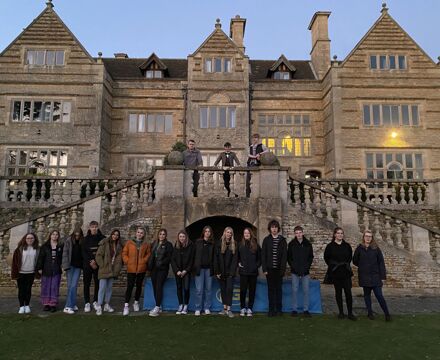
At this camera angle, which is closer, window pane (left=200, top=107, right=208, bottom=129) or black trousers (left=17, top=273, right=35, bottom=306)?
black trousers (left=17, top=273, right=35, bottom=306)

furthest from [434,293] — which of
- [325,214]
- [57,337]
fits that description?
[57,337]

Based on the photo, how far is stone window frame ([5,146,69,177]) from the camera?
856 inches

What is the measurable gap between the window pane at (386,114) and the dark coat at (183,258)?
18.9 meters

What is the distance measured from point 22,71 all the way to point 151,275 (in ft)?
63.4

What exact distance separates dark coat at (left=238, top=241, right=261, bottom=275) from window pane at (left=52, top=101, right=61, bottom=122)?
59.6 ft

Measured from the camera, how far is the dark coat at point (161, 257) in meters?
7.98

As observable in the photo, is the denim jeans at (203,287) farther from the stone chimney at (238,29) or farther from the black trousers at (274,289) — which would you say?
the stone chimney at (238,29)

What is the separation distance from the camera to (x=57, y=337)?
627cm

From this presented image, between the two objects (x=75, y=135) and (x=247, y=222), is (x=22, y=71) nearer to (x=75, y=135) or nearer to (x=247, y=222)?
(x=75, y=135)

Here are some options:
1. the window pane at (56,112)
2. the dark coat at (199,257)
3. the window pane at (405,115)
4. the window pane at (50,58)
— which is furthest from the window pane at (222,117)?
the dark coat at (199,257)

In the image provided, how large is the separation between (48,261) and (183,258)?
277 cm

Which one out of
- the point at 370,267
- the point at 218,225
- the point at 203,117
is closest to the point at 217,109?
the point at 203,117

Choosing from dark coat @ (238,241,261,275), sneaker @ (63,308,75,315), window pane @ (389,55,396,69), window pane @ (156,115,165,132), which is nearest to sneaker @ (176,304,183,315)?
dark coat @ (238,241,261,275)

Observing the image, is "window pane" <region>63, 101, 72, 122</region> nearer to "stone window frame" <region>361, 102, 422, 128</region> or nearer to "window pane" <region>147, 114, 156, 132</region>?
"window pane" <region>147, 114, 156, 132</region>
